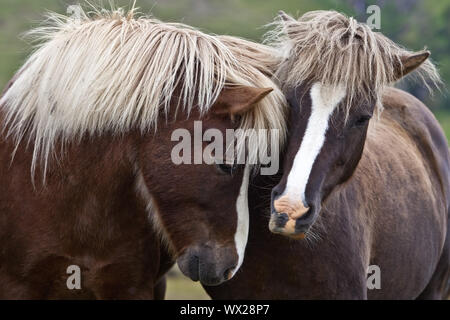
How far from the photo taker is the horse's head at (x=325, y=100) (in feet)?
12.4

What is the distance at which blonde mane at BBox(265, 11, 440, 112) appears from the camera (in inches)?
161

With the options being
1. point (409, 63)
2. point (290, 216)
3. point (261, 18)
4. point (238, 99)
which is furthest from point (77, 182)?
point (261, 18)

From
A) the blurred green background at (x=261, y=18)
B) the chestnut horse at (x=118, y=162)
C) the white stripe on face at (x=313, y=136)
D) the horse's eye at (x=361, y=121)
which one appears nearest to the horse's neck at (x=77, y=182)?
the chestnut horse at (x=118, y=162)

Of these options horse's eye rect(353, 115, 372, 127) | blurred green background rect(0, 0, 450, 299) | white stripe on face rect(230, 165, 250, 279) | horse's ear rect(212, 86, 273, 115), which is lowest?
white stripe on face rect(230, 165, 250, 279)

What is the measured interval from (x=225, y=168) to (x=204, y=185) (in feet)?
0.45

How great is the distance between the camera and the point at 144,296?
4297 mm

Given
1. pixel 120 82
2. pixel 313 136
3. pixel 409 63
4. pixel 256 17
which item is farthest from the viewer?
pixel 256 17

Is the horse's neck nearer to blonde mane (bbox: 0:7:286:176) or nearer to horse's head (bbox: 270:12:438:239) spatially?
blonde mane (bbox: 0:7:286:176)

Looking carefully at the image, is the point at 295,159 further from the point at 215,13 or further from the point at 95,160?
the point at 215,13

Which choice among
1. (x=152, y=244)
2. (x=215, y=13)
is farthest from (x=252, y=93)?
(x=215, y=13)

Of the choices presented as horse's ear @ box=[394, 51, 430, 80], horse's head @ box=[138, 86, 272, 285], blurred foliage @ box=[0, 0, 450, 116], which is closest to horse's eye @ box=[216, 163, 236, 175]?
horse's head @ box=[138, 86, 272, 285]

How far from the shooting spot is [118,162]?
4000mm

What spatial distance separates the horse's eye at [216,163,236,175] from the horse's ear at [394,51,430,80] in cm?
113

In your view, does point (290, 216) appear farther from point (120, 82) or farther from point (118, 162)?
point (120, 82)
